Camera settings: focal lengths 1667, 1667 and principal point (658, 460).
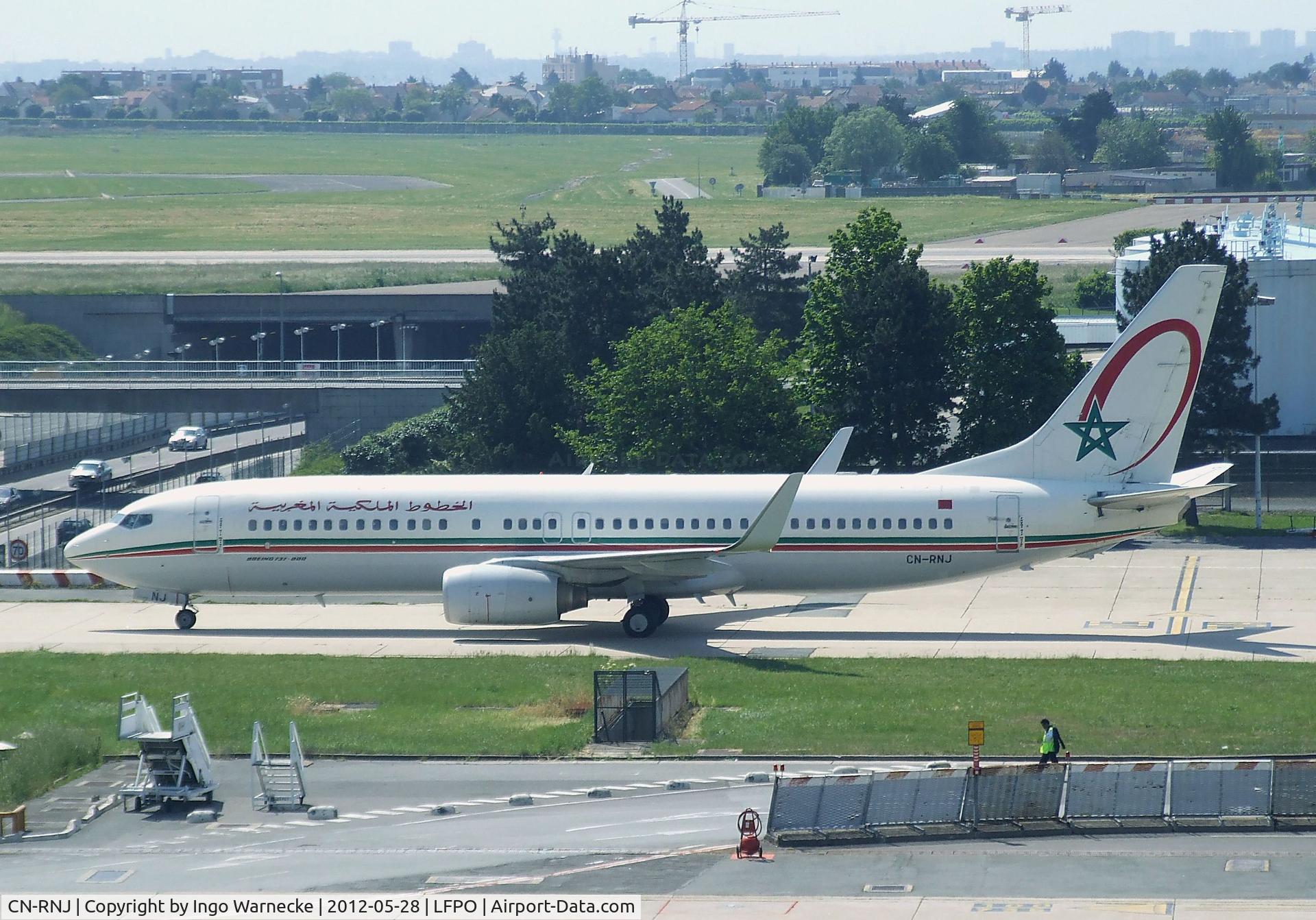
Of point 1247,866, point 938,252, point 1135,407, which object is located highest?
point 938,252

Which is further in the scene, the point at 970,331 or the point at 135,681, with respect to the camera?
the point at 970,331

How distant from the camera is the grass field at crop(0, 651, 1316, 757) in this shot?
31844mm

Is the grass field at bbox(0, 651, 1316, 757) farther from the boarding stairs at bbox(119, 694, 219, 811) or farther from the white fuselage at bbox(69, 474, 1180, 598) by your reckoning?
the white fuselage at bbox(69, 474, 1180, 598)

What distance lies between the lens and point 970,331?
206 feet

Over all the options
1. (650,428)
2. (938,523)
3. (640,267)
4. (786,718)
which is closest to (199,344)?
(640,267)

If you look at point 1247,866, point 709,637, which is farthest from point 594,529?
point 1247,866

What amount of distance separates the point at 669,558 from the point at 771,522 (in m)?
2.95

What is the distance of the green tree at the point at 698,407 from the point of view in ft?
190

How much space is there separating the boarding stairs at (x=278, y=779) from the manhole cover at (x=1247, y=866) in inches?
594

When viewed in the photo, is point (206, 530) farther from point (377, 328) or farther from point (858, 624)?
point (377, 328)

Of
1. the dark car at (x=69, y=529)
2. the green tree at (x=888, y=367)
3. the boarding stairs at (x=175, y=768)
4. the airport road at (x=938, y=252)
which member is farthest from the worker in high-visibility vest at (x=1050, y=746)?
the airport road at (x=938, y=252)

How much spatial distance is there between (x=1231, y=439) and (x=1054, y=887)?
44.2 metres

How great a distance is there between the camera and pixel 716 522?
4334cm

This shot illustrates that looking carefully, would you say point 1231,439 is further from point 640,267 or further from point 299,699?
point 299,699
